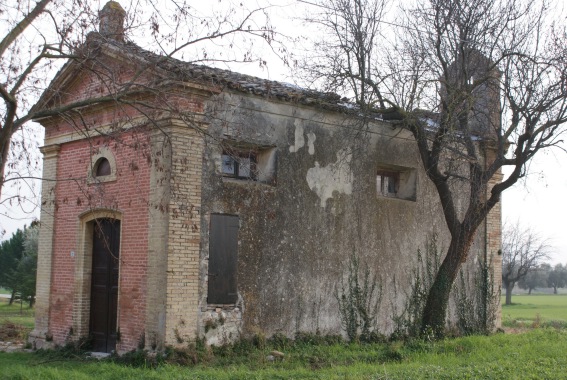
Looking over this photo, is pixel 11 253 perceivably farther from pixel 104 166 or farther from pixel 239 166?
pixel 239 166

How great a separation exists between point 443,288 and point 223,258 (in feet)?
16.0

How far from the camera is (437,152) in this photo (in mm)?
14039

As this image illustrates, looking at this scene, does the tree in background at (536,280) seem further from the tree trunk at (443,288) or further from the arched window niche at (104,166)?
the arched window niche at (104,166)

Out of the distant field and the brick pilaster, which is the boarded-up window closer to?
the brick pilaster

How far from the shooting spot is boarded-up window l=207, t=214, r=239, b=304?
40.3 ft

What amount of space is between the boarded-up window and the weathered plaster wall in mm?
146

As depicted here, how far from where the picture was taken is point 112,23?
10.1m

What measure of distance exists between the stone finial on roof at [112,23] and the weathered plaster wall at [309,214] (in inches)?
97.5

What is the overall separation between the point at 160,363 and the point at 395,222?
6559 millimetres

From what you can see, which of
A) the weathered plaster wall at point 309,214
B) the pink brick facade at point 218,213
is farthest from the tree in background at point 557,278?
the pink brick facade at point 218,213

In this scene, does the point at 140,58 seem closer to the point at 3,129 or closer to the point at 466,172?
the point at 3,129

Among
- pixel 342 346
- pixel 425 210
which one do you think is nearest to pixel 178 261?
pixel 342 346

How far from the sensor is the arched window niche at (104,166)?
13.2 m

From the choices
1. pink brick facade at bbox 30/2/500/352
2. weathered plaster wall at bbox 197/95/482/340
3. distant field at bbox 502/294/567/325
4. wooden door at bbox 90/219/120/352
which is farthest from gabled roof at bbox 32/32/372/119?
distant field at bbox 502/294/567/325
